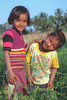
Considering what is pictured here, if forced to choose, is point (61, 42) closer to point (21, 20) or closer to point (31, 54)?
point (31, 54)

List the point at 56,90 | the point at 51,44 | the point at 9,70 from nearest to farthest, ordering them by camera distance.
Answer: the point at 9,70 < the point at 51,44 < the point at 56,90

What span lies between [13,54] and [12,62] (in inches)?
3.9

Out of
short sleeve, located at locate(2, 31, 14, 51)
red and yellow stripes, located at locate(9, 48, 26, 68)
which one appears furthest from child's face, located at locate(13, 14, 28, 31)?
red and yellow stripes, located at locate(9, 48, 26, 68)

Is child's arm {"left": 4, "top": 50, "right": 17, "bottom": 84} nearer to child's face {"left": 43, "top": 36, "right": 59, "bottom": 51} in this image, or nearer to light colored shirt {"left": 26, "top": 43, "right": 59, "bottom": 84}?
light colored shirt {"left": 26, "top": 43, "right": 59, "bottom": 84}

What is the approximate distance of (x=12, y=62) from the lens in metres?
1.62

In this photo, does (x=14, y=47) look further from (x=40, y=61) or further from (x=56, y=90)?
(x=56, y=90)

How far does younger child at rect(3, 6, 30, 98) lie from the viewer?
5.08 ft

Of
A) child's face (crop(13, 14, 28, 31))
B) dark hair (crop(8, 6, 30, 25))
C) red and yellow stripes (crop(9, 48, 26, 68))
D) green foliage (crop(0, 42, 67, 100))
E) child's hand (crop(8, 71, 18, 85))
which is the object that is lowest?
green foliage (crop(0, 42, 67, 100))

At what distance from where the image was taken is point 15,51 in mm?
1640

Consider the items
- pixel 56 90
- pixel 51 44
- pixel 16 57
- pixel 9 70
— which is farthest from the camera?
pixel 56 90

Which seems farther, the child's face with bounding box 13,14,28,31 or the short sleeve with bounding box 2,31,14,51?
the child's face with bounding box 13,14,28,31

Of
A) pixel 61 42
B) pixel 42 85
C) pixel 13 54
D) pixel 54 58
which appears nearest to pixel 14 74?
pixel 13 54

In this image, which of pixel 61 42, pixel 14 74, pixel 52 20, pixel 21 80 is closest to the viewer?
pixel 14 74

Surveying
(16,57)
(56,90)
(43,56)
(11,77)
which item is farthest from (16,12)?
(56,90)
